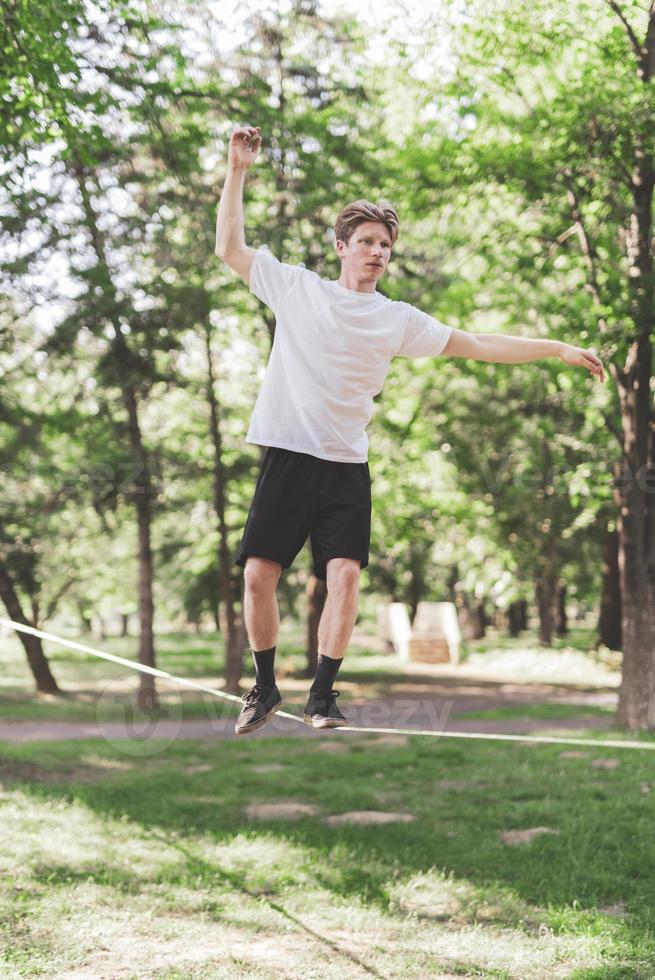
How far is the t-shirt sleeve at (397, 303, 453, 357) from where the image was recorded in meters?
4.39

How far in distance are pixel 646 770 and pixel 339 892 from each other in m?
4.79

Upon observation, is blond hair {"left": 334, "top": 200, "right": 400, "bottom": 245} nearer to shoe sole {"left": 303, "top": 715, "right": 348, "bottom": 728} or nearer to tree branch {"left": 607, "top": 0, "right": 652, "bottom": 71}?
shoe sole {"left": 303, "top": 715, "right": 348, "bottom": 728}

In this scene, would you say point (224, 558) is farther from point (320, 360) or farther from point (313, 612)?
point (320, 360)

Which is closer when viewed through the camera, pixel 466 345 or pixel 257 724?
pixel 257 724

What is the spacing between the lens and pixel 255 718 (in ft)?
13.7

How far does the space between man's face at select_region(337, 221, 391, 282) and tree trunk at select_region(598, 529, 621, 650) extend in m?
21.1

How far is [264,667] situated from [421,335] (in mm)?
1579

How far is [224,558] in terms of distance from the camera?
2023 cm

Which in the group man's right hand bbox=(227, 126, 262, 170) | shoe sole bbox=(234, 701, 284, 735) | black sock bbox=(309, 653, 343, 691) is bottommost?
shoe sole bbox=(234, 701, 284, 735)

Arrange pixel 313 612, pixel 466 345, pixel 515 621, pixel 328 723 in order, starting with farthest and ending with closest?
1. pixel 515 621
2. pixel 313 612
3. pixel 466 345
4. pixel 328 723

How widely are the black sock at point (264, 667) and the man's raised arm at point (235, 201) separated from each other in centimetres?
158

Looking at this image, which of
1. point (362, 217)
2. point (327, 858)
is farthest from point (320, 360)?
point (327, 858)

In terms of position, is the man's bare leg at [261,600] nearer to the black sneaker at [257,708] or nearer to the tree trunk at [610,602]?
the black sneaker at [257,708]

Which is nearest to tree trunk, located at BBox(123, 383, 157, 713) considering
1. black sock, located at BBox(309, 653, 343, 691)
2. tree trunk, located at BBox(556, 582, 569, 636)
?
black sock, located at BBox(309, 653, 343, 691)
